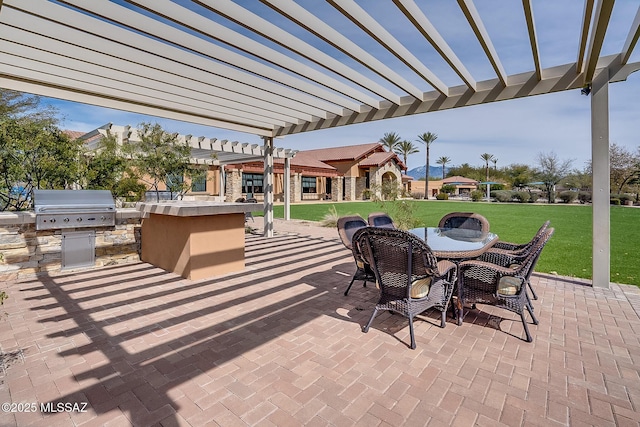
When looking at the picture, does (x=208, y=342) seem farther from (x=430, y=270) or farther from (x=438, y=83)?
(x=438, y=83)

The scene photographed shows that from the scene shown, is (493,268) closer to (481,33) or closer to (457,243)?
(457,243)

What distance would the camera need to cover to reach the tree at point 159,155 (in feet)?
26.6

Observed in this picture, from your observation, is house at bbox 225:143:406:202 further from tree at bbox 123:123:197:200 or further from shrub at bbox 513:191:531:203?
tree at bbox 123:123:197:200

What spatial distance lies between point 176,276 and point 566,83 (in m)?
6.83

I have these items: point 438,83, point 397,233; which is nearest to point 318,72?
point 438,83

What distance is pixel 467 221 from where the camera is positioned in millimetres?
5684

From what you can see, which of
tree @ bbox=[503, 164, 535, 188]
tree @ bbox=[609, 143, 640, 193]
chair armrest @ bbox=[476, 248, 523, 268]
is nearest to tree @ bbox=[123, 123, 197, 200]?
chair armrest @ bbox=[476, 248, 523, 268]

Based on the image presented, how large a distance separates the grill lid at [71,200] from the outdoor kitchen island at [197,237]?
0.62 metres

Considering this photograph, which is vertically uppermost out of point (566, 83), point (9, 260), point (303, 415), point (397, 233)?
point (566, 83)

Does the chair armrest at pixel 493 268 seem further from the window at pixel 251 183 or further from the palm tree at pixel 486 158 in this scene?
the palm tree at pixel 486 158

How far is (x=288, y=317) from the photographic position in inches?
Result: 143

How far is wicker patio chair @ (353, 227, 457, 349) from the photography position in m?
2.97

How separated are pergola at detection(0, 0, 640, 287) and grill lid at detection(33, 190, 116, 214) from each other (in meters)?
1.61

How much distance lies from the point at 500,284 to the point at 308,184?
27.8 m
